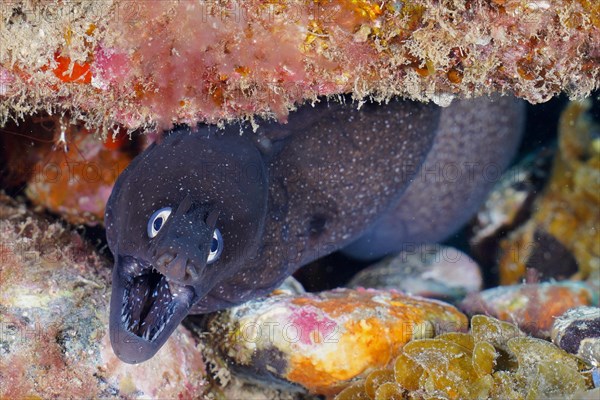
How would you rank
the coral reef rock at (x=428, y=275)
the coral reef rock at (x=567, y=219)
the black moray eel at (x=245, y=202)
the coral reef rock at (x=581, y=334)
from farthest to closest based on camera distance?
the coral reef rock at (x=567, y=219) < the coral reef rock at (x=428, y=275) < the coral reef rock at (x=581, y=334) < the black moray eel at (x=245, y=202)

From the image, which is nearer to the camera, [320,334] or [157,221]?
[157,221]

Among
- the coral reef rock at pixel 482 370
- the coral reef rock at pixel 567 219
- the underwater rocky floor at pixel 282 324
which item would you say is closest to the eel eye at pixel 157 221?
the underwater rocky floor at pixel 282 324

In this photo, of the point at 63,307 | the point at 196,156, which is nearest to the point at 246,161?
the point at 196,156

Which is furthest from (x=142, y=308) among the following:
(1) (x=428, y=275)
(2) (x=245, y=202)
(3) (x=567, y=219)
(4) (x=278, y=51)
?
(3) (x=567, y=219)

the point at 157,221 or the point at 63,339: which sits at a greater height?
the point at 157,221

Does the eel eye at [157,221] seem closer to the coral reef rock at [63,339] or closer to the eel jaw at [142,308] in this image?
the eel jaw at [142,308]

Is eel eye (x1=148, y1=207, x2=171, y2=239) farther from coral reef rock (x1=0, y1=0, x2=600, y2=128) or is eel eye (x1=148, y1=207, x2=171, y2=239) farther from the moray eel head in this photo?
coral reef rock (x1=0, y1=0, x2=600, y2=128)

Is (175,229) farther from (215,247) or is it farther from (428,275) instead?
(428,275)

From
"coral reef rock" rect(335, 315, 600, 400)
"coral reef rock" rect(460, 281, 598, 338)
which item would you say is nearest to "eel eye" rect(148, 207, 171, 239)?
"coral reef rock" rect(335, 315, 600, 400)
